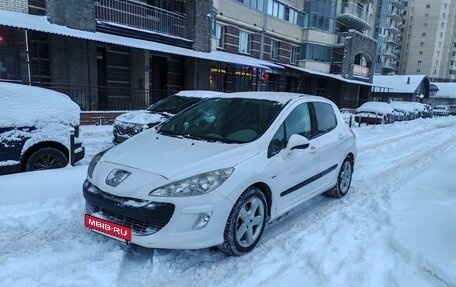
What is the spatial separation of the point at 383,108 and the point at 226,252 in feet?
70.7

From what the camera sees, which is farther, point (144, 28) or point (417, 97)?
point (417, 97)

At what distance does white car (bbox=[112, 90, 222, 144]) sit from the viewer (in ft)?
30.6

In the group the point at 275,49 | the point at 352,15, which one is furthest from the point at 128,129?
the point at 352,15

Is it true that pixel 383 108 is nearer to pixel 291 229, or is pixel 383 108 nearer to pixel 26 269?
pixel 291 229

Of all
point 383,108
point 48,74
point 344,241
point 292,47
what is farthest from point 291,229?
point 292,47

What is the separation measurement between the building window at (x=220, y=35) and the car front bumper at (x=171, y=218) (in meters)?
21.0

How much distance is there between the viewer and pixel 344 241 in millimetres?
3844

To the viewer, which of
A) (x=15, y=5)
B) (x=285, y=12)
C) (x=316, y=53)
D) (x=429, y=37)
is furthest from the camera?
(x=429, y=37)

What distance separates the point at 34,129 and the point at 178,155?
3.31m

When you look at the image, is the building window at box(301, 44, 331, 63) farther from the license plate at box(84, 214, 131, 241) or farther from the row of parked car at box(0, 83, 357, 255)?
the license plate at box(84, 214, 131, 241)

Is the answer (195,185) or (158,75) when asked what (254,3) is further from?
(195,185)

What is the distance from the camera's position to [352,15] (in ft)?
115

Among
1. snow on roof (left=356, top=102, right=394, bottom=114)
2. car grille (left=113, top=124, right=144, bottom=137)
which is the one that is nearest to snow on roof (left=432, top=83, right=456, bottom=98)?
snow on roof (left=356, top=102, right=394, bottom=114)

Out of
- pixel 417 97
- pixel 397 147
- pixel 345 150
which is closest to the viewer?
pixel 345 150
